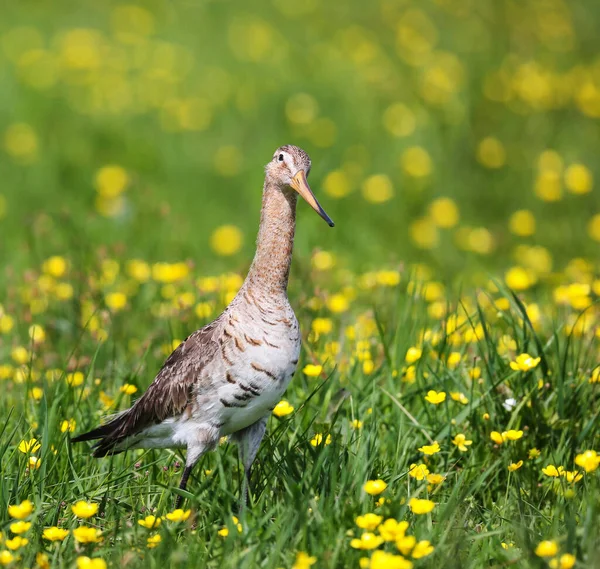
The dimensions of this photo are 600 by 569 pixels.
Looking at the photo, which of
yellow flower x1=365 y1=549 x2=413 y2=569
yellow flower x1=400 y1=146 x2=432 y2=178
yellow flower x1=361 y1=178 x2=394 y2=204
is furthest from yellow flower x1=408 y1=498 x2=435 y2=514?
yellow flower x1=400 y1=146 x2=432 y2=178

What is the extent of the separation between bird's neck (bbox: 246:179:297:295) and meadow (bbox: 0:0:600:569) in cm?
48

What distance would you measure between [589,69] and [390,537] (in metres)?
8.88

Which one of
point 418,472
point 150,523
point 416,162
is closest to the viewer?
point 150,523

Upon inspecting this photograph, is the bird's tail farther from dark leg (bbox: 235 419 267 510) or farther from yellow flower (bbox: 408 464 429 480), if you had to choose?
yellow flower (bbox: 408 464 429 480)

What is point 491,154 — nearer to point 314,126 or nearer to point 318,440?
point 314,126

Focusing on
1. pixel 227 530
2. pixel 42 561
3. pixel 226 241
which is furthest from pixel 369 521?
pixel 226 241

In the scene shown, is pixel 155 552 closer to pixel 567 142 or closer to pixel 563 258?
pixel 563 258

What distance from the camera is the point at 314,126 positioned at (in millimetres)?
9680

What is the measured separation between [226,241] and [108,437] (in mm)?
3491

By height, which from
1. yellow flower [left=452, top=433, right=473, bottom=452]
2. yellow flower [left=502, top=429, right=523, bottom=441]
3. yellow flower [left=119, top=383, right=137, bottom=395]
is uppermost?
yellow flower [left=119, top=383, right=137, bottom=395]

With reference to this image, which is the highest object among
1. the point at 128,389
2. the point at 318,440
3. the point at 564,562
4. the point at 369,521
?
the point at 128,389

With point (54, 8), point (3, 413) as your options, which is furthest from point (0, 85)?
point (3, 413)

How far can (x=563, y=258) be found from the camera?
820 cm

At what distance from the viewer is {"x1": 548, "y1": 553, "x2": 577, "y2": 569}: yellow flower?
314 cm
